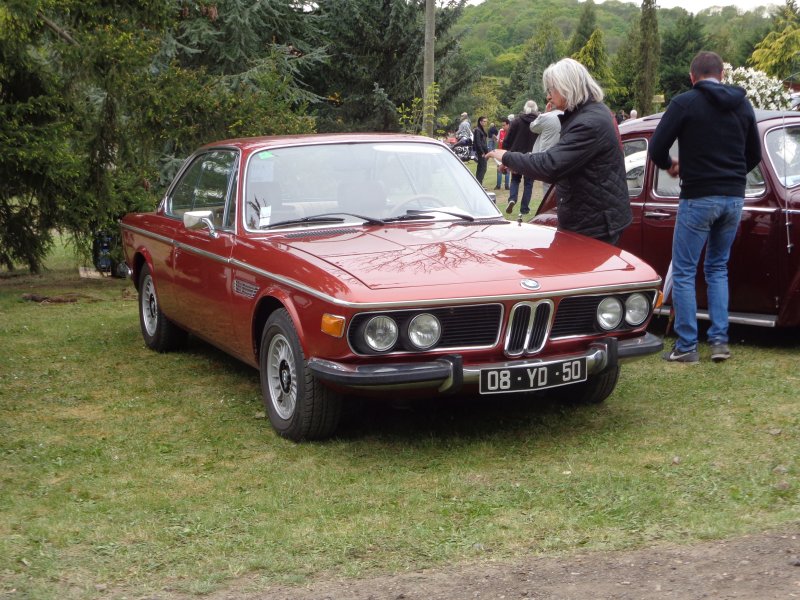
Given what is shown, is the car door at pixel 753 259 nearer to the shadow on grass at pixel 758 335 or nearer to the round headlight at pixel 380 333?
the shadow on grass at pixel 758 335

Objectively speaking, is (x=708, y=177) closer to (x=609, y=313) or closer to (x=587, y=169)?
(x=587, y=169)

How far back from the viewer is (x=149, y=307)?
855 centimetres

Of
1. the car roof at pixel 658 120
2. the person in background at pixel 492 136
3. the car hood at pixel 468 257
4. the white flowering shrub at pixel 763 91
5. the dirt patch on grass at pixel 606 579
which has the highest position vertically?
the white flowering shrub at pixel 763 91

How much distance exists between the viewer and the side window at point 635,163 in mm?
8438

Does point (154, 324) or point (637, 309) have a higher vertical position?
point (637, 309)

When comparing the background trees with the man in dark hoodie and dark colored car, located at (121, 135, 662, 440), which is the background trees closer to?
dark colored car, located at (121, 135, 662, 440)

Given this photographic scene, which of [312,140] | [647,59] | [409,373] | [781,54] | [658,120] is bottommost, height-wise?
[409,373]

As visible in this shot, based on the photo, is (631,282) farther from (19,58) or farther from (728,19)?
(728,19)

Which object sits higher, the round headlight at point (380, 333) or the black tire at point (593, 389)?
the round headlight at point (380, 333)

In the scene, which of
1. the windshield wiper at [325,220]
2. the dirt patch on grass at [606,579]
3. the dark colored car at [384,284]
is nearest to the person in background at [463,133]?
the dark colored car at [384,284]

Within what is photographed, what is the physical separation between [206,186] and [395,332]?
2828 millimetres

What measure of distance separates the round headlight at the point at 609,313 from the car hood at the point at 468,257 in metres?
0.13

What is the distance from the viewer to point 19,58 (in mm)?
11992

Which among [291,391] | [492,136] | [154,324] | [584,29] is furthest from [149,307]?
[584,29]
